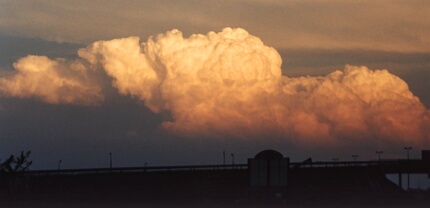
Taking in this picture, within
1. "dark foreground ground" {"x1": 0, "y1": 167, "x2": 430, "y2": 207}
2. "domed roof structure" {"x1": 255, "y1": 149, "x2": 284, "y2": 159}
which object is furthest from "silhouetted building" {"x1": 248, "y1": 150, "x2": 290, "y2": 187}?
"dark foreground ground" {"x1": 0, "y1": 167, "x2": 430, "y2": 207}

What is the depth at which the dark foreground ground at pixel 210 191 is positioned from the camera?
372ft

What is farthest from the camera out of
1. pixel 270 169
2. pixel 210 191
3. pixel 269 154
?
pixel 210 191

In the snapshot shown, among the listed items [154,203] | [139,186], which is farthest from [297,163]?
[154,203]

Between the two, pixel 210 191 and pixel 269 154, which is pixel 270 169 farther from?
pixel 210 191

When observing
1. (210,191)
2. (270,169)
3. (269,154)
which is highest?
(269,154)

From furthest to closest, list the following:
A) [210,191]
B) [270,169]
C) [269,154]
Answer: [210,191], [270,169], [269,154]

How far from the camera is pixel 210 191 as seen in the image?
440ft

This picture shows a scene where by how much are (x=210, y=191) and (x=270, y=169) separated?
1395 centimetres

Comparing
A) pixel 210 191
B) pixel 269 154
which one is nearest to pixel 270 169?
pixel 269 154

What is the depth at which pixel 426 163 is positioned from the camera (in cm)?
15662

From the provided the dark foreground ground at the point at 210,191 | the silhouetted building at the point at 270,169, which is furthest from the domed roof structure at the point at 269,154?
the dark foreground ground at the point at 210,191

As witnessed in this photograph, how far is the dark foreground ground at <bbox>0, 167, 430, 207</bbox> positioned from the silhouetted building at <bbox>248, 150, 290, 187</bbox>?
4.82ft

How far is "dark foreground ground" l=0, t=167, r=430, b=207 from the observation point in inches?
4464

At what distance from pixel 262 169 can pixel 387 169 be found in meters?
40.0
